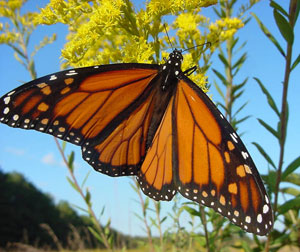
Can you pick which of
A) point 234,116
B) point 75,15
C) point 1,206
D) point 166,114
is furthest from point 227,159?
point 1,206

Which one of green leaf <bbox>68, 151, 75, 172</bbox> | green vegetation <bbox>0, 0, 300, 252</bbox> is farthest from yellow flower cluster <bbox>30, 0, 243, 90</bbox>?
green leaf <bbox>68, 151, 75, 172</bbox>

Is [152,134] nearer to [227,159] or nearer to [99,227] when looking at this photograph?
[227,159]

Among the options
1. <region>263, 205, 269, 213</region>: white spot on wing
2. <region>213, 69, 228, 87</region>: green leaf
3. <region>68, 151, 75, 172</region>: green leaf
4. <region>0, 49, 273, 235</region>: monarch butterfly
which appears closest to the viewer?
A: <region>263, 205, 269, 213</region>: white spot on wing

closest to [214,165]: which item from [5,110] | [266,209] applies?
[266,209]

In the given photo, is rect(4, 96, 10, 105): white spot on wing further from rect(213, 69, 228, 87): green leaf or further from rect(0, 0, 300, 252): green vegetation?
rect(213, 69, 228, 87): green leaf

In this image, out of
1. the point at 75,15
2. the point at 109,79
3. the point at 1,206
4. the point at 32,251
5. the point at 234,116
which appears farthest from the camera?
the point at 1,206

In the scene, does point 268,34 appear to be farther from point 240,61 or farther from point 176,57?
point 240,61

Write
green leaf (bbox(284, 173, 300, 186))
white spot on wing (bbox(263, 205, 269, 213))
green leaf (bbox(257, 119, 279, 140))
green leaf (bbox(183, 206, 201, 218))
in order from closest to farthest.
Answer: white spot on wing (bbox(263, 205, 269, 213))
green leaf (bbox(257, 119, 279, 140))
green leaf (bbox(183, 206, 201, 218))
green leaf (bbox(284, 173, 300, 186))

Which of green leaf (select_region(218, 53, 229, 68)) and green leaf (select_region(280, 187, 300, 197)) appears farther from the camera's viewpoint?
green leaf (select_region(218, 53, 229, 68))
